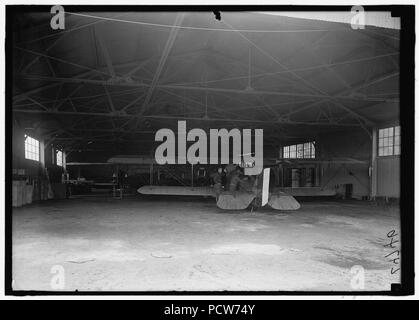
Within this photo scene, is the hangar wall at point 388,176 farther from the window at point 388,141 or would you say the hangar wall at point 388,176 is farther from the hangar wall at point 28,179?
the hangar wall at point 28,179

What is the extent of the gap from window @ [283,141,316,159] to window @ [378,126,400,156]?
22.8 ft

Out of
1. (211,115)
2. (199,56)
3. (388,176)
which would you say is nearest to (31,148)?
(211,115)

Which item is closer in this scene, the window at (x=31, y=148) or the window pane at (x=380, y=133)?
the window pane at (x=380, y=133)

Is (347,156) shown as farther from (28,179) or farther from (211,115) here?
(28,179)

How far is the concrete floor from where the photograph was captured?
188 inches

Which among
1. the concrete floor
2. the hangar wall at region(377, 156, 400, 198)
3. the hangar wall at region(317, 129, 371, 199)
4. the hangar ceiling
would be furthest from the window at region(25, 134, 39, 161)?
the hangar wall at region(377, 156, 400, 198)

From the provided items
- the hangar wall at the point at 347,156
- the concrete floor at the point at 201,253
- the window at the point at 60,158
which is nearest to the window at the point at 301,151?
the hangar wall at the point at 347,156

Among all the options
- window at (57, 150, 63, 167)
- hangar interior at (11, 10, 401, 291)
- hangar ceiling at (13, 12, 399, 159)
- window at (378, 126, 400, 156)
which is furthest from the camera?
window at (57, 150, 63, 167)

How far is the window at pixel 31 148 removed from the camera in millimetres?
20100

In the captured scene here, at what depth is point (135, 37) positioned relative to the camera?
30.2 ft

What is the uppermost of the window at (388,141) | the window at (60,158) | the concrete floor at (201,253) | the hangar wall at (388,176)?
the window at (388,141)

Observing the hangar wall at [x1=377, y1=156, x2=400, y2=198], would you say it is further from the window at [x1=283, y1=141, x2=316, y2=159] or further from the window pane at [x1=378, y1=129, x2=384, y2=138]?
the window at [x1=283, y1=141, x2=316, y2=159]

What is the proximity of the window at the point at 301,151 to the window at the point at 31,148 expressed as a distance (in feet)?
70.1
